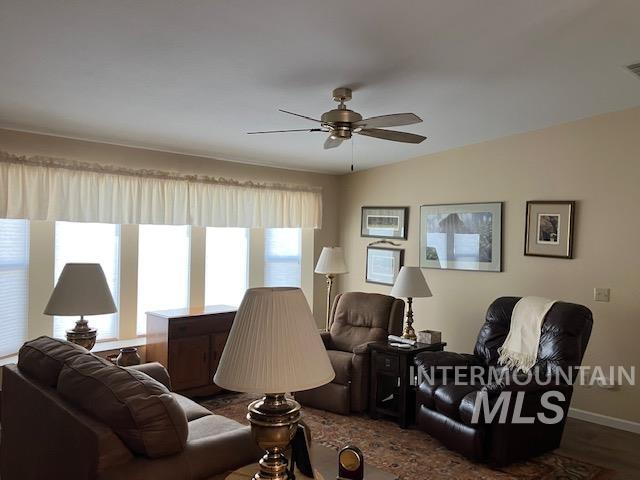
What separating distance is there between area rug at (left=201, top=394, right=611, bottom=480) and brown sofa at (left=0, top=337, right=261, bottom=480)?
175 centimetres

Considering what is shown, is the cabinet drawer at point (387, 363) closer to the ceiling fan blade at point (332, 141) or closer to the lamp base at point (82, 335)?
the ceiling fan blade at point (332, 141)

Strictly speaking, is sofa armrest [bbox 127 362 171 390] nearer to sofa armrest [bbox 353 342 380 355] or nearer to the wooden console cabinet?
the wooden console cabinet

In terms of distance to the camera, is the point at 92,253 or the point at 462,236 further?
the point at 462,236

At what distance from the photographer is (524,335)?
12.8 feet

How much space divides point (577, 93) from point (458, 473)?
2.92 metres

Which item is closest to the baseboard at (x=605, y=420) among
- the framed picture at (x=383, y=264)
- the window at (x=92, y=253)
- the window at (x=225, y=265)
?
the framed picture at (x=383, y=264)

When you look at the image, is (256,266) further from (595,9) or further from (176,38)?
(595,9)

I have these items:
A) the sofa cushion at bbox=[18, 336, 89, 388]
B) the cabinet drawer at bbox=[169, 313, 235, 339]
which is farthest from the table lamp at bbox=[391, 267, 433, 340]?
the sofa cushion at bbox=[18, 336, 89, 388]

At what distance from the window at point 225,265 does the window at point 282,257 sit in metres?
0.31

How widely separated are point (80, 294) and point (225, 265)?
2682 mm

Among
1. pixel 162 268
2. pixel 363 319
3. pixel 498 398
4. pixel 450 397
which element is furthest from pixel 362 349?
pixel 162 268

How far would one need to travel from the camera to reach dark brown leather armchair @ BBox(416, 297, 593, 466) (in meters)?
3.41

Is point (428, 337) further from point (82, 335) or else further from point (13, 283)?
point (13, 283)

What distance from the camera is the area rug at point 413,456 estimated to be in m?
3.34
